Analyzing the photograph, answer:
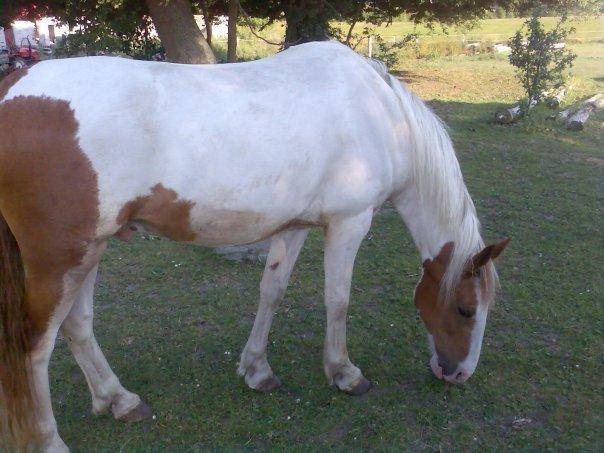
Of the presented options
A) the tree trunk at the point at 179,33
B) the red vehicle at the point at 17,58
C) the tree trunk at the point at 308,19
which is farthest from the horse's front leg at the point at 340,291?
the red vehicle at the point at 17,58

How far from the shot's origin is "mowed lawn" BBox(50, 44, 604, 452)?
292 cm

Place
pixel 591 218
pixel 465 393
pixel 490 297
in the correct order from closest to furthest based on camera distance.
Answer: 1. pixel 490 297
2. pixel 465 393
3. pixel 591 218

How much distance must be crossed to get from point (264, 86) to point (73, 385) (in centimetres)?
207

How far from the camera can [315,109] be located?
2.64 meters

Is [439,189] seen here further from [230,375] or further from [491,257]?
[230,375]

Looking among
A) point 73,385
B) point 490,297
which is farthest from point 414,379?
point 73,385

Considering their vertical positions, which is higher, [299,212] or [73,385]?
[299,212]

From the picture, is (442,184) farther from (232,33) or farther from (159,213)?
(232,33)

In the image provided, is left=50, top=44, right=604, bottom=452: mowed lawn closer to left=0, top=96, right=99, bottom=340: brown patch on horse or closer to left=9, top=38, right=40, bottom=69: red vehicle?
left=0, top=96, right=99, bottom=340: brown patch on horse

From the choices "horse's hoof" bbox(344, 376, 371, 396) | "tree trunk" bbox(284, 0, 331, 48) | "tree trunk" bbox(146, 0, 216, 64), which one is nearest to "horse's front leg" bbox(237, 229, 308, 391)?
"horse's hoof" bbox(344, 376, 371, 396)

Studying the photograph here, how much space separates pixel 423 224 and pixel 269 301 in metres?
1.01

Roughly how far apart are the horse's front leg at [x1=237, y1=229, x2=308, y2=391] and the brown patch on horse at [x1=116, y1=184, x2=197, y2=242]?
0.81 meters

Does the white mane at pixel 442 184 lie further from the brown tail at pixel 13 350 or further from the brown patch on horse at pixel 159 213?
the brown tail at pixel 13 350

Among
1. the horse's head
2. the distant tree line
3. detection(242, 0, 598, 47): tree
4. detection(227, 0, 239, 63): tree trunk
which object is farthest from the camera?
detection(242, 0, 598, 47): tree
